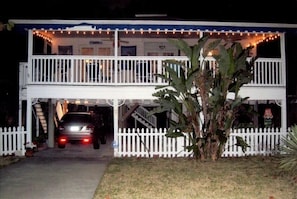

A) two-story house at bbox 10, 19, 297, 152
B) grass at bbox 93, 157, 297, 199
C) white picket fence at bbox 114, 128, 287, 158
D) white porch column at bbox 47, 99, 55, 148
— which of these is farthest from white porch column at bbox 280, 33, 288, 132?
white porch column at bbox 47, 99, 55, 148

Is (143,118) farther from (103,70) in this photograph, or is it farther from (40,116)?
(103,70)

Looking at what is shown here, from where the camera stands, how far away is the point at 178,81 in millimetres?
13648

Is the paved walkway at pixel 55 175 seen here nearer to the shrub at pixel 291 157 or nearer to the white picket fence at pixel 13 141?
the white picket fence at pixel 13 141

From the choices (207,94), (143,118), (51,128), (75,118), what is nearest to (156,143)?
(207,94)

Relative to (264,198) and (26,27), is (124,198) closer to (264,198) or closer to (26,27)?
(264,198)

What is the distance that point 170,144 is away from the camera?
15.6m

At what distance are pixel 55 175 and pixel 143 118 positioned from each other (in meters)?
11.2

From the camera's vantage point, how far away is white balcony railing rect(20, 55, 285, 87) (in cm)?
1620

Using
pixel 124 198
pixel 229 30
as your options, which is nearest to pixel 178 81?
pixel 229 30

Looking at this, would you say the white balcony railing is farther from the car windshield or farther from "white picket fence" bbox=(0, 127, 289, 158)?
"white picket fence" bbox=(0, 127, 289, 158)

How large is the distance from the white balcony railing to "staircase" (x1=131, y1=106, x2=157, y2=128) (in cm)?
594

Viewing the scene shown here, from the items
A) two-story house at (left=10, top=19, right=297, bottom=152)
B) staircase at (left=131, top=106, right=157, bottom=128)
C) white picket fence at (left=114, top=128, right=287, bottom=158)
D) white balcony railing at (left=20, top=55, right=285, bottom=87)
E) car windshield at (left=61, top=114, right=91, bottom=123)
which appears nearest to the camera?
white picket fence at (left=114, top=128, right=287, bottom=158)

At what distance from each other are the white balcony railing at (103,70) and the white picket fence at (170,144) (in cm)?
204

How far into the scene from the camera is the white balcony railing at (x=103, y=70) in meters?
16.2
